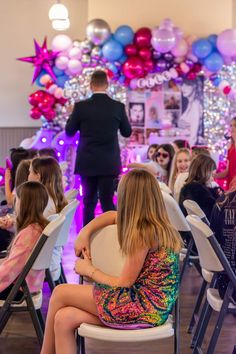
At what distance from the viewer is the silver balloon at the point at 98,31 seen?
8.01 m

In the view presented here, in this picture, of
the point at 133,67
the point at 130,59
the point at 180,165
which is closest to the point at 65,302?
the point at 180,165

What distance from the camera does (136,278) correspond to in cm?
247

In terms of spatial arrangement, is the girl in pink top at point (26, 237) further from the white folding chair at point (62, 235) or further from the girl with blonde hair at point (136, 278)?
the girl with blonde hair at point (136, 278)

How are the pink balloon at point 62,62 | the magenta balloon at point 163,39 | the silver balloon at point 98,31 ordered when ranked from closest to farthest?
the magenta balloon at point 163,39, the silver balloon at point 98,31, the pink balloon at point 62,62

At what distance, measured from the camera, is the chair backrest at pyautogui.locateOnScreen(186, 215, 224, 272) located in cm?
258

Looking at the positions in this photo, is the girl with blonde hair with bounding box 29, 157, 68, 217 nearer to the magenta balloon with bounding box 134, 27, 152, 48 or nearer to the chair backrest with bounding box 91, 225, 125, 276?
the chair backrest with bounding box 91, 225, 125, 276

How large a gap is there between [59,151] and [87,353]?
502cm

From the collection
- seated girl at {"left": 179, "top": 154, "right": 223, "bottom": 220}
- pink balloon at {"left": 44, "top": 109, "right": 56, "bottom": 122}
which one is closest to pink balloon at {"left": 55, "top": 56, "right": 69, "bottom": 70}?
pink balloon at {"left": 44, "top": 109, "right": 56, "bottom": 122}

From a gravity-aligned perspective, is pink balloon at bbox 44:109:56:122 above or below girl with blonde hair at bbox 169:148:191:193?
above

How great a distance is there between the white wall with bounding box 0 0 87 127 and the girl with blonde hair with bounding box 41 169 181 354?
288 inches

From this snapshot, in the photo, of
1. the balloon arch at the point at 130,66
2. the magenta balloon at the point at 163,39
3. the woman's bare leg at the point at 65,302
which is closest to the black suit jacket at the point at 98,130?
the woman's bare leg at the point at 65,302

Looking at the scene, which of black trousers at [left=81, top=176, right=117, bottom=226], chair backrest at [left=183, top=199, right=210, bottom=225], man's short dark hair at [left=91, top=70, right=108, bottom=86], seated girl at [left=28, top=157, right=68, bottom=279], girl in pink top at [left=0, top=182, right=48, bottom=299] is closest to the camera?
girl in pink top at [left=0, top=182, right=48, bottom=299]

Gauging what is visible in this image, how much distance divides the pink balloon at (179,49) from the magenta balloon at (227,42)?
1.66 ft

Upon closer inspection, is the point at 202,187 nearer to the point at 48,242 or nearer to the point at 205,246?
the point at 205,246
